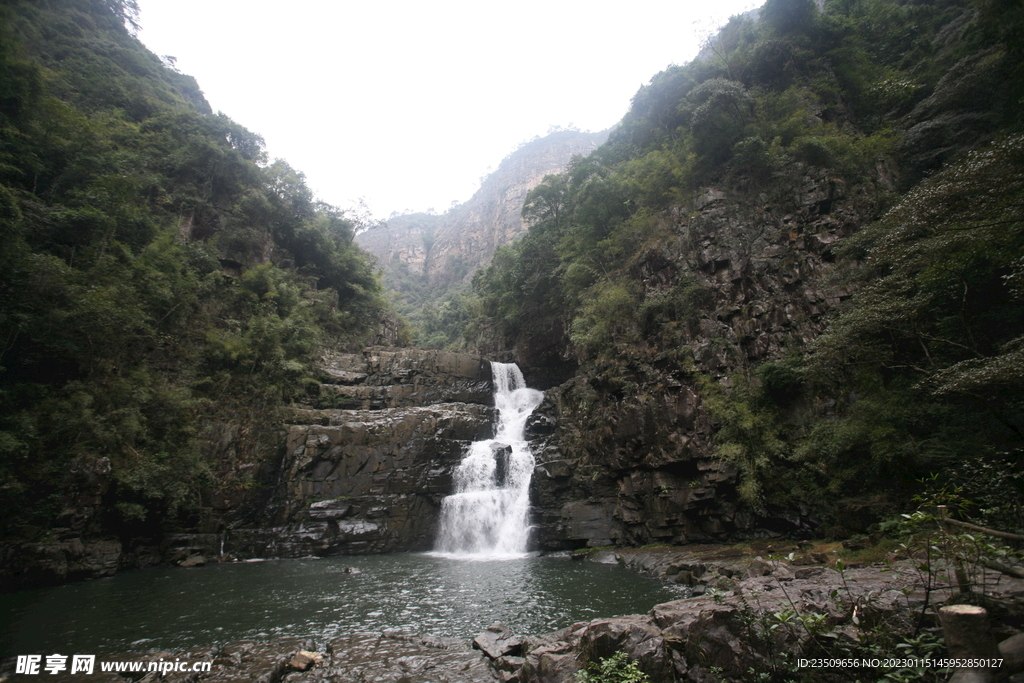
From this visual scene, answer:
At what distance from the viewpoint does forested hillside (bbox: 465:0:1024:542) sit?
898 centimetres

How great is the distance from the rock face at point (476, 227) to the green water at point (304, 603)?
2220 inches

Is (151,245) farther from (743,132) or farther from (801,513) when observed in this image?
(743,132)

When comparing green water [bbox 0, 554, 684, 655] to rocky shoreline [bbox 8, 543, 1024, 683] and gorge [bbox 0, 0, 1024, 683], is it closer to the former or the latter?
gorge [bbox 0, 0, 1024, 683]

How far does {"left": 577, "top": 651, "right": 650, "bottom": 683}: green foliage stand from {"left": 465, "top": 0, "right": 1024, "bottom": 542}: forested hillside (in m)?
5.10

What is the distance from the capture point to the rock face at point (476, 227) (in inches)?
2697

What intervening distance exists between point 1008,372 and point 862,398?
544 centimetres

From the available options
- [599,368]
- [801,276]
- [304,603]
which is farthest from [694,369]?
[304,603]

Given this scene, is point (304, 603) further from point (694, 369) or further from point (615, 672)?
point (694, 369)

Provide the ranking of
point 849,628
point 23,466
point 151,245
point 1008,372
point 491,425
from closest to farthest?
point 849,628, point 1008,372, point 23,466, point 151,245, point 491,425

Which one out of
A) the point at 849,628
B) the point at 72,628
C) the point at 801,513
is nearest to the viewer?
the point at 849,628

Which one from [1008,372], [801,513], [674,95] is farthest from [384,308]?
[1008,372]

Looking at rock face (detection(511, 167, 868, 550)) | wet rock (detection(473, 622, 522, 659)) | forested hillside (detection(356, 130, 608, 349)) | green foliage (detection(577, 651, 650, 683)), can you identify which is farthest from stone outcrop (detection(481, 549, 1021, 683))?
forested hillside (detection(356, 130, 608, 349))

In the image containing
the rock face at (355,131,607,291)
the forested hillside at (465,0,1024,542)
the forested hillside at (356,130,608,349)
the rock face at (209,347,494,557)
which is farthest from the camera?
the rock face at (355,131,607,291)

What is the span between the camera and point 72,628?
7.70 meters
